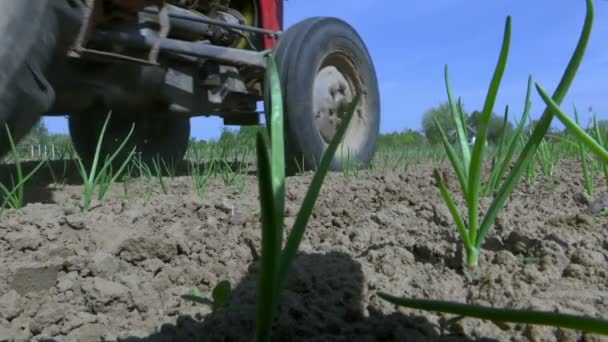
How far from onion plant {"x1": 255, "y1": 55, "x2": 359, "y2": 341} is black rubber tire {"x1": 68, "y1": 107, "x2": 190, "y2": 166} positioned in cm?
243

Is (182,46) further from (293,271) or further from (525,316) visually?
(525,316)

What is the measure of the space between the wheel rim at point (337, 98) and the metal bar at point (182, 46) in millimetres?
330

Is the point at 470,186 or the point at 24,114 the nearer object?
the point at 470,186

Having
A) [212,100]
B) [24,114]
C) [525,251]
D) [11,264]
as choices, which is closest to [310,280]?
[525,251]

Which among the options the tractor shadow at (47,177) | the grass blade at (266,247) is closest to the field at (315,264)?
the grass blade at (266,247)

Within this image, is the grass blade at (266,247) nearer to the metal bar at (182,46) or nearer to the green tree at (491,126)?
the green tree at (491,126)

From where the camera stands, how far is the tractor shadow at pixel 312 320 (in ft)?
2.66

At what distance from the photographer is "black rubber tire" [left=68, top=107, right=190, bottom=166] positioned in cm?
327

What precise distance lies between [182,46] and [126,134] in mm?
938

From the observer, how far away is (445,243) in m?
1.21

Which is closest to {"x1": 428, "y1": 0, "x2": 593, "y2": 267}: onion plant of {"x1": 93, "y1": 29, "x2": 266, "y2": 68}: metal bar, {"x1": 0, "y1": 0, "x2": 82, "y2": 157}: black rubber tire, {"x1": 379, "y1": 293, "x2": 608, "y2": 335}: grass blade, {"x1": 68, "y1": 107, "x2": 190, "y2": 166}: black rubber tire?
Answer: {"x1": 379, "y1": 293, "x2": 608, "y2": 335}: grass blade

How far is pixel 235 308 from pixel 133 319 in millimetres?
247

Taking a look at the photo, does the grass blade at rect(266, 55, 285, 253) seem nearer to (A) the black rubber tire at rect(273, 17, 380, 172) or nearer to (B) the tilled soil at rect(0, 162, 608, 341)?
(B) the tilled soil at rect(0, 162, 608, 341)

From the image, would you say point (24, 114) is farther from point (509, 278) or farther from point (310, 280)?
point (509, 278)
